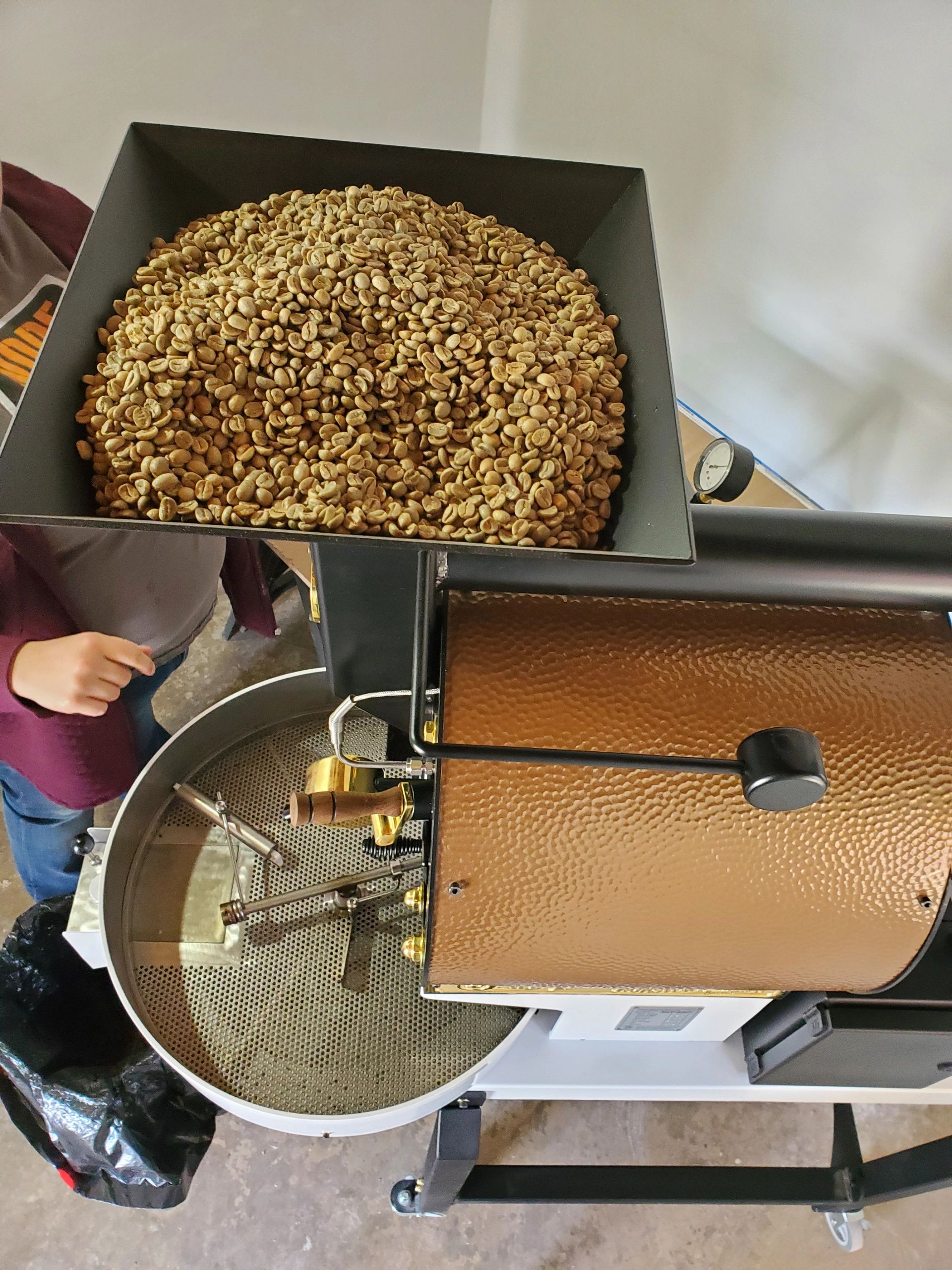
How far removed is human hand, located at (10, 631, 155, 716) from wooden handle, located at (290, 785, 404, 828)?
23 cm

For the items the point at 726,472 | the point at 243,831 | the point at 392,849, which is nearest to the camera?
the point at 726,472

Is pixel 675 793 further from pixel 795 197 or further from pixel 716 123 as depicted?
pixel 716 123

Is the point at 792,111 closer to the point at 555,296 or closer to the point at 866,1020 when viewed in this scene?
the point at 555,296

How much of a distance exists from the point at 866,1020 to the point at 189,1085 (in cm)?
95

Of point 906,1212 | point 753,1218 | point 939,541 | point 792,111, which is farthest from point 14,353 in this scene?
point 906,1212

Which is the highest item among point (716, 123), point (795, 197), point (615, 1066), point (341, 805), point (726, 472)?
point (716, 123)

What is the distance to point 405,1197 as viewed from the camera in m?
1.18

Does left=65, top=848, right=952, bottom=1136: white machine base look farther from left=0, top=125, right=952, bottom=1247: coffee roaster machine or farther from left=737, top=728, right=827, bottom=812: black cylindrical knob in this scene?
left=737, top=728, right=827, bottom=812: black cylindrical knob

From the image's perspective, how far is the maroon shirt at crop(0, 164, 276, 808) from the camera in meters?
0.82

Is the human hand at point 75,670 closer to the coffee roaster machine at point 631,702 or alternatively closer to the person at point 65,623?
the person at point 65,623

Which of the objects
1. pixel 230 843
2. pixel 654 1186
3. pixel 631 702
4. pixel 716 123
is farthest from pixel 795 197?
pixel 654 1186

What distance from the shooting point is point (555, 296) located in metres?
0.59

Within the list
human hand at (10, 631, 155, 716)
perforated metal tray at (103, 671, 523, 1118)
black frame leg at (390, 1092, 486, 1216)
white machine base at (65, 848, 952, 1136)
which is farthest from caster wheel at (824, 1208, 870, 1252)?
human hand at (10, 631, 155, 716)

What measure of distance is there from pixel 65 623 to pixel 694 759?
2.45ft
